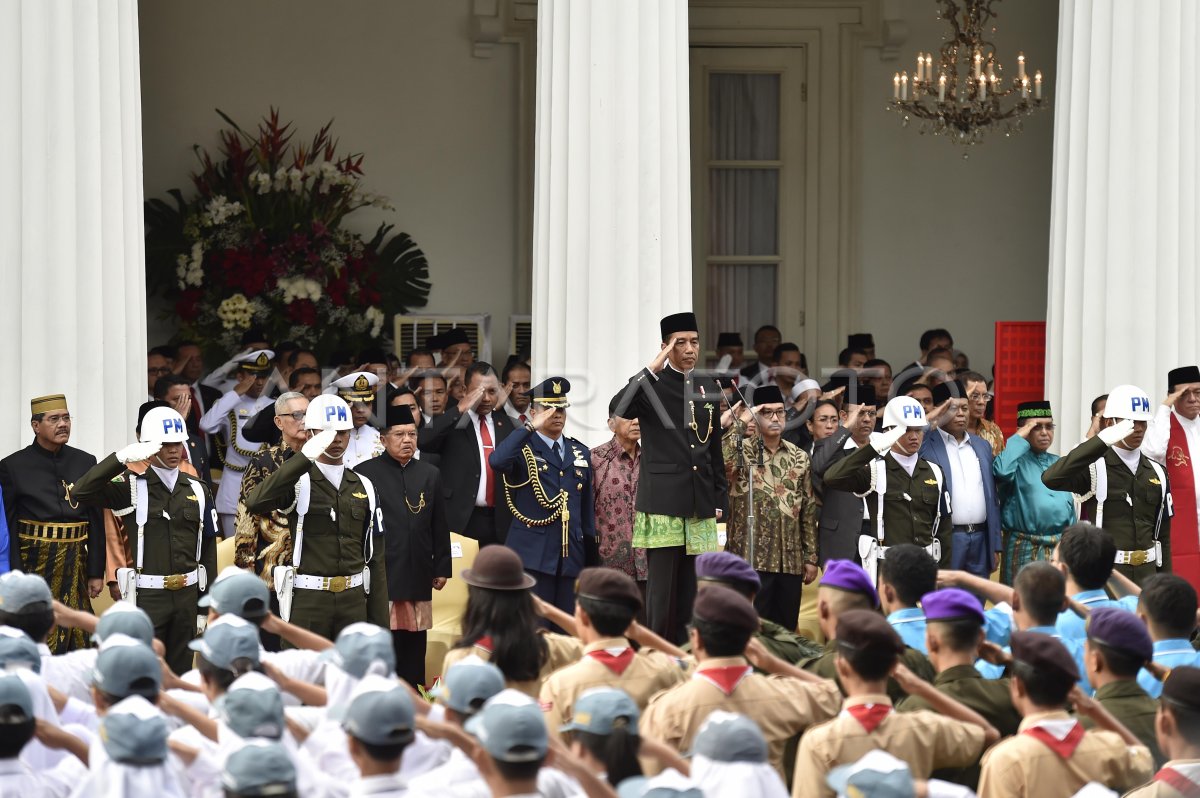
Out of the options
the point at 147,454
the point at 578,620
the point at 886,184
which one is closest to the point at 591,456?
the point at 147,454

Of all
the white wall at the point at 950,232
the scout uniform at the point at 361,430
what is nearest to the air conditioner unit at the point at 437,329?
the white wall at the point at 950,232

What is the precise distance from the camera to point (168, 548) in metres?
8.91

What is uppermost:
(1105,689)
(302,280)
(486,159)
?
(486,159)

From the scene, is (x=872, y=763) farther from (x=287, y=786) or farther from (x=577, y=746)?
(x=287, y=786)

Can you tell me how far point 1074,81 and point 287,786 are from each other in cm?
861

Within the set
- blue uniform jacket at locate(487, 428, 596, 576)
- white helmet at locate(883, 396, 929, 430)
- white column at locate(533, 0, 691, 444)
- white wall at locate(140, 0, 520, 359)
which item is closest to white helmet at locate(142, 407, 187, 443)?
blue uniform jacket at locate(487, 428, 596, 576)

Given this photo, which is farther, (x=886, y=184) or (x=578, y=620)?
(x=886, y=184)

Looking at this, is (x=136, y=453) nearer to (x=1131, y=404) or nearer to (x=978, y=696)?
(x=978, y=696)

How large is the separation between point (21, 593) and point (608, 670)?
6.81 ft

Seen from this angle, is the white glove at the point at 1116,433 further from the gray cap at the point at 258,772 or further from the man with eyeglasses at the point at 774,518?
the gray cap at the point at 258,772

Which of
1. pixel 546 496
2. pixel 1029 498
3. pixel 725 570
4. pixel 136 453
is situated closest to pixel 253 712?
pixel 725 570

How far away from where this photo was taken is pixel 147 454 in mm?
8586

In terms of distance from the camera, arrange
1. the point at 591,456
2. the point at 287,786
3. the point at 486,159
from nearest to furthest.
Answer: the point at 287,786 → the point at 591,456 → the point at 486,159

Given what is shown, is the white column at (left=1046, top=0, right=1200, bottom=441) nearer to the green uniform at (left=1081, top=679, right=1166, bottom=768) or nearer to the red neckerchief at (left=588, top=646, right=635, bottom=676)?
the green uniform at (left=1081, top=679, right=1166, bottom=768)
